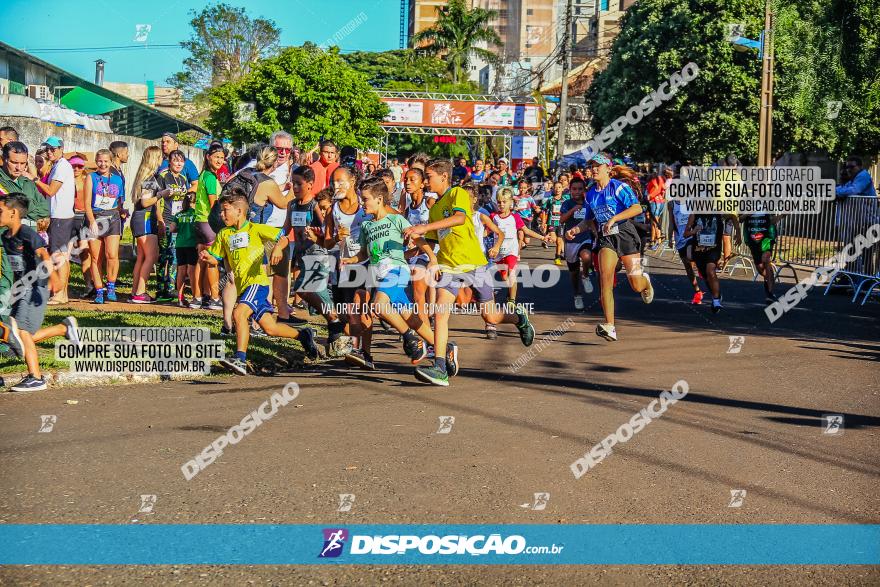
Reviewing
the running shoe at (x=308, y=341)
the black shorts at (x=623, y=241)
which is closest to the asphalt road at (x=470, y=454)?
the running shoe at (x=308, y=341)

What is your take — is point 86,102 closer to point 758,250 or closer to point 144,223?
point 144,223

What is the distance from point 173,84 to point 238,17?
1119cm

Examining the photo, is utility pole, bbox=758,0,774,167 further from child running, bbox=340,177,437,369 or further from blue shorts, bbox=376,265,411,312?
blue shorts, bbox=376,265,411,312

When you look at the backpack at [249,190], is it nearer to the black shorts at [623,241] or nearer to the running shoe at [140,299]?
the running shoe at [140,299]

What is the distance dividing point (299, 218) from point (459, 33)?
204 ft

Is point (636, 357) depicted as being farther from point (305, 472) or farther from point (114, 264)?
point (114, 264)

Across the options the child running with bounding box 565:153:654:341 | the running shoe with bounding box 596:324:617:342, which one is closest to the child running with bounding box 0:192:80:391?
the running shoe with bounding box 596:324:617:342

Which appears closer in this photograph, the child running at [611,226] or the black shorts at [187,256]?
the child running at [611,226]

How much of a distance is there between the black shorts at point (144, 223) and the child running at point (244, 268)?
153 inches

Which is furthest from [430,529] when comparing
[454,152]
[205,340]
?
[454,152]

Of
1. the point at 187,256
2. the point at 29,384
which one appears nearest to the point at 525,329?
the point at 29,384

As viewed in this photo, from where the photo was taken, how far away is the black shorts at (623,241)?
37.6 feet

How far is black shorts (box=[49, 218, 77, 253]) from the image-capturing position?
12.2 metres

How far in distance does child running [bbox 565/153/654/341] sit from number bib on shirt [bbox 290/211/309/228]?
3.07m
